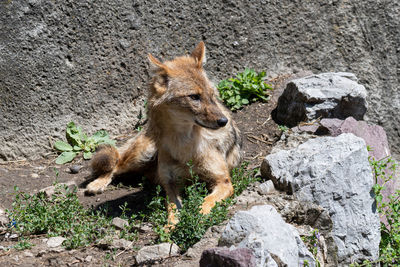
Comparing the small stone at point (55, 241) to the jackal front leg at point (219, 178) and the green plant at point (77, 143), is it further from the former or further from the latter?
the green plant at point (77, 143)

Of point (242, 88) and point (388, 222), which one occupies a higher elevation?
point (242, 88)

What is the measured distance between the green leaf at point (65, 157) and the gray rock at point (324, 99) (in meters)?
3.12

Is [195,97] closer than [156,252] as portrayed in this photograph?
No

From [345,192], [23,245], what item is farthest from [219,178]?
[23,245]

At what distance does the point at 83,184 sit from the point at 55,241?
6.04ft

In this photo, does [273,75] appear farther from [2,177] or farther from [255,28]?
[2,177]

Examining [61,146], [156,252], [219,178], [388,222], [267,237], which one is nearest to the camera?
[267,237]

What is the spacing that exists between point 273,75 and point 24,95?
12.6 ft

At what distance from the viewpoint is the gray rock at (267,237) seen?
12.5 feet

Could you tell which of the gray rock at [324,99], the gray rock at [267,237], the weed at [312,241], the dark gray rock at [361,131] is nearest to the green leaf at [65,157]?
the gray rock at [324,99]

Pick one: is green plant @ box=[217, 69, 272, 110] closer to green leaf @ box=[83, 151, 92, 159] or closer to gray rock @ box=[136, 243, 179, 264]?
green leaf @ box=[83, 151, 92, 159]

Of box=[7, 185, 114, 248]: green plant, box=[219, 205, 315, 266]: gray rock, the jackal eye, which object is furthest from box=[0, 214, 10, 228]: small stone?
box=[219, 205, 315, 266]: gray rock

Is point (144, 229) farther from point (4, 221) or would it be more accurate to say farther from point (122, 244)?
point (4, 221)

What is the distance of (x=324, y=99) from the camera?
23.0 ft
